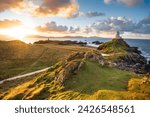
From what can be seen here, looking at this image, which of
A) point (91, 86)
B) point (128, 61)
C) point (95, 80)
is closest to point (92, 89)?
point (91, 86)

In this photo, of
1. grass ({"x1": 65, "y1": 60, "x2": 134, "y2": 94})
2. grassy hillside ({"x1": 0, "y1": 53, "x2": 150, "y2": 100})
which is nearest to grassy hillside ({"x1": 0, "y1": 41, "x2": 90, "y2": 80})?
grassy hillside ({"x1": 0, "y1": 53, "x2": 150, "y2": 100})

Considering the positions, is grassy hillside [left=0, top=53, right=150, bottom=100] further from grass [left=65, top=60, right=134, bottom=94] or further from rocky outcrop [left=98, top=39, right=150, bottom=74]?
A: rocky outcrop [left=98, top=39, right=150, bottom=74]

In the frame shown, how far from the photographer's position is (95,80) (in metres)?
33.0

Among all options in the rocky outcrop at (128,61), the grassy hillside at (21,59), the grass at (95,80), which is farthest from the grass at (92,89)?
the grassy hillside at (21,59)

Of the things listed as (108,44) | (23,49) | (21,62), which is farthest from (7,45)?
(108,44)

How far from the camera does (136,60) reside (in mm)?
91000

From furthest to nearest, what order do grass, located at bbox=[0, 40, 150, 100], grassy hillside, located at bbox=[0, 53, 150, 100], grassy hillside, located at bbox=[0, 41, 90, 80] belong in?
grassy hillside, located at bbox=[0, 41, 90, 80]
grassy hillside, located at bbox=[0, 53, 150, 100]
grass, located at bbox=[0, 40, 150, 100]

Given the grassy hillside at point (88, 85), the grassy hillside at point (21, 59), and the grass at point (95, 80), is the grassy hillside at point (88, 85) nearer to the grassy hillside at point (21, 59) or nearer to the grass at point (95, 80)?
the grass at point (95, 80)

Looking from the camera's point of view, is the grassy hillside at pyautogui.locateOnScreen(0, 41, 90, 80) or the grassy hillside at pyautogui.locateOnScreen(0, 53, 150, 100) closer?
the grassy hillside at pyautogui.locateOnScreen(0, 53, 150, 100)

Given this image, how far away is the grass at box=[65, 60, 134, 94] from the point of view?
1211 inches

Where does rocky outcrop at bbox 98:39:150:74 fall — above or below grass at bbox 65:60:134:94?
below

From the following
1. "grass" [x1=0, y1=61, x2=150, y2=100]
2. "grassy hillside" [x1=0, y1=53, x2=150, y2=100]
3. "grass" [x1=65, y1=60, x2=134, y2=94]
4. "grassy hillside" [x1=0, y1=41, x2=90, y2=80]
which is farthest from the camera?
"grassy hillside" [x1=0, y1=41, x2=90, y2=80]

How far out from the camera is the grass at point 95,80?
101 feet

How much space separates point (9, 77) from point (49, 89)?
38.8 meters
